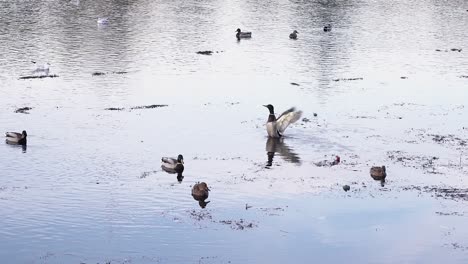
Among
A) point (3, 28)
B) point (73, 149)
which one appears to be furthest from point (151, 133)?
point (3, 28)

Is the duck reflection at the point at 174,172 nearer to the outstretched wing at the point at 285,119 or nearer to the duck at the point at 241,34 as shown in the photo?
the outstretched wing at the point at 285,119

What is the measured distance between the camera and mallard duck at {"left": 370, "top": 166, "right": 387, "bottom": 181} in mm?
39750

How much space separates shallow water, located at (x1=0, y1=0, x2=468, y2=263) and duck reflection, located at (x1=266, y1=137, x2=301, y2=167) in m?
0.21

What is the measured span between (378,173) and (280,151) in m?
6.96

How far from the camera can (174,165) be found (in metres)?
40.7

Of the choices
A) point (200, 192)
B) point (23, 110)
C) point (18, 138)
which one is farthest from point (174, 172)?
point (23, 110)

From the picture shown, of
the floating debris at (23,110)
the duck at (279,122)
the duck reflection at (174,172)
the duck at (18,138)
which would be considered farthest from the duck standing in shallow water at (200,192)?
the floating debris at (23,110)

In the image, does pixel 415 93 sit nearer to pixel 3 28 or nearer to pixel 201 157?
pixel 201 157

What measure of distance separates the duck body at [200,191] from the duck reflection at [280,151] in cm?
639

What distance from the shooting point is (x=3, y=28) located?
88812 millimetres

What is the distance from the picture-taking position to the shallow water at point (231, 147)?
3253 centimetres

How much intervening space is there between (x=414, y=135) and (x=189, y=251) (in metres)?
20.8

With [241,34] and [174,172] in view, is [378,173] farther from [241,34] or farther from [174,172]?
[241,34]

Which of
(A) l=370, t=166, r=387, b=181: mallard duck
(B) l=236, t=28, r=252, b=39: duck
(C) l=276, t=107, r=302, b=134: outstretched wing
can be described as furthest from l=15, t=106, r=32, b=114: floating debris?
(B) l=236, t=28, r=252, b=39: duck
